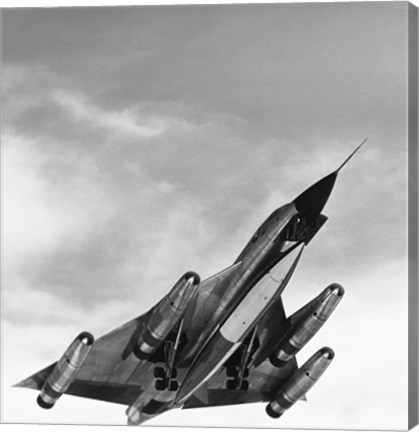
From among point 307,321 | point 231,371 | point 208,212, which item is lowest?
point 307,321

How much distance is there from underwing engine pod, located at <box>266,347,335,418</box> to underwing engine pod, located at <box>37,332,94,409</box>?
2.09m

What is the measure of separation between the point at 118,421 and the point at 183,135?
126 inches

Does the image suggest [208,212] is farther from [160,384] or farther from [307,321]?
[160,384]

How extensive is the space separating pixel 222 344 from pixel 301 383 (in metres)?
1.07

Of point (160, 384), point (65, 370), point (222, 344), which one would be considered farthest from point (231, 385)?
point (65, 370)

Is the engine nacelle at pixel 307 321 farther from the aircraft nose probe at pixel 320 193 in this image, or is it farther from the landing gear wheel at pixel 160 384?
the landing gear wheel at pixel 160 384

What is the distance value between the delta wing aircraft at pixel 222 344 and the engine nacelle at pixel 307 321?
0.03 ft

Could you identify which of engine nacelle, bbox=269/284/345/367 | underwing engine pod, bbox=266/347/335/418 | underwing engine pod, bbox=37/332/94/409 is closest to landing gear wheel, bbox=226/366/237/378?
engine nacelle, bbox=269/284/345/367

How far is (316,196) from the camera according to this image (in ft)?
41.0

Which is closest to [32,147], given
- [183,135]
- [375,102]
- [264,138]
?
[183,135]

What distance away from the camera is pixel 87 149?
13.1 metres

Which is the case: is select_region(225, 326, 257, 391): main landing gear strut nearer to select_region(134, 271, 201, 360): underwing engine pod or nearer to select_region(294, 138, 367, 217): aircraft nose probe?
select_region(134, 271, 201, 360): underwing engine pod

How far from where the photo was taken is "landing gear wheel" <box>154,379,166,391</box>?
13273 millimetres

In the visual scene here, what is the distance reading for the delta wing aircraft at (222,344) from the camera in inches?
497
